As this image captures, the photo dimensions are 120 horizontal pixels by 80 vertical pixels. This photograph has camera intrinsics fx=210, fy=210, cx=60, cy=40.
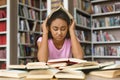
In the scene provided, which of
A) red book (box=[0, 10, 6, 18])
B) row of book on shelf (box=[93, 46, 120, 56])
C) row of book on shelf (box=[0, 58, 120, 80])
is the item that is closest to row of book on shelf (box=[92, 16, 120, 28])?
row of book on shelf (box=[93, 46, 120, 56])

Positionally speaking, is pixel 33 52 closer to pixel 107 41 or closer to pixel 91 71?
pixel 107 41

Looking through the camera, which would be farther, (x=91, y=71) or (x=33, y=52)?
(x=33, y=52)

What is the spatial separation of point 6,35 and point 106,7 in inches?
82.8

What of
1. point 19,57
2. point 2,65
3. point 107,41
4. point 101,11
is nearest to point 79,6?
point 101,11

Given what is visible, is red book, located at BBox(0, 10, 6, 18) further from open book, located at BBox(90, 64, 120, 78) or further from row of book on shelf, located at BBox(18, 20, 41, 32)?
open book, located at BBox(90, 64, 120, 78)

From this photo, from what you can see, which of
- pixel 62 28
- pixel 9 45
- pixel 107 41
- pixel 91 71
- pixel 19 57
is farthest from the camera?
pixel 107 41

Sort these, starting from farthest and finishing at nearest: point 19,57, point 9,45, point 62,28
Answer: point 19,57, point 9,45, point 62,28

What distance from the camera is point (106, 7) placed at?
4359mm

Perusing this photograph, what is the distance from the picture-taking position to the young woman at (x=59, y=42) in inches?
51.6

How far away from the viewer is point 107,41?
14.2 ft

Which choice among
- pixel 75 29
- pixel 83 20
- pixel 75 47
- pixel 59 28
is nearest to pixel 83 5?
pixel 83 20

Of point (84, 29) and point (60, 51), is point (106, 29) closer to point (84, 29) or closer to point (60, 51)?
point (84, 29)

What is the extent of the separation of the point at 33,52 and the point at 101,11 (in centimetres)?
168

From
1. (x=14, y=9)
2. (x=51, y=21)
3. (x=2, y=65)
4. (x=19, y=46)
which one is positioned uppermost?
(x=14, y=9)
